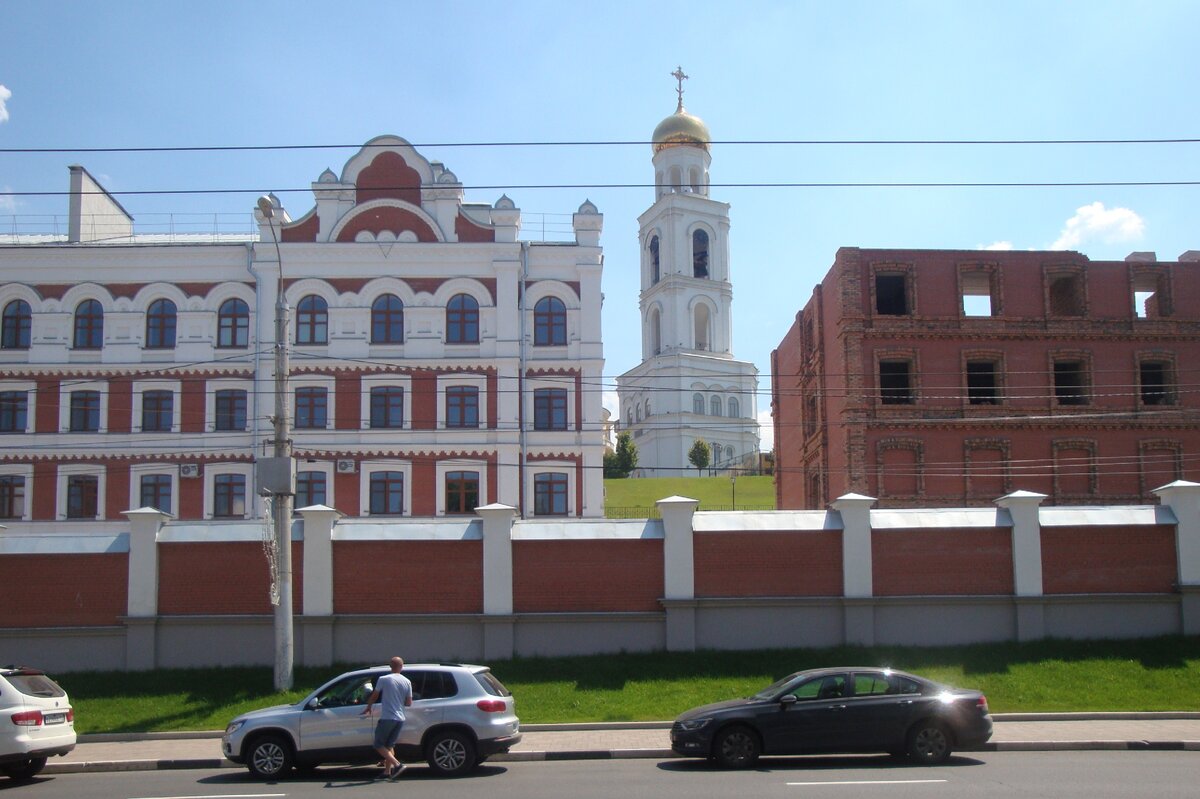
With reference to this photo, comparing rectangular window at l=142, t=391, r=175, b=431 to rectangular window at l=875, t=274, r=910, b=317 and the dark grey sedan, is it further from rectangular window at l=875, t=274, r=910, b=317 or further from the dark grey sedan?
the dark grey sedan

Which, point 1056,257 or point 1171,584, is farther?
point 1056,257

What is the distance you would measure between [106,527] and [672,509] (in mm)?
22882

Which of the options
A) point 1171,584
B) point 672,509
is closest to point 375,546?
point 672,509

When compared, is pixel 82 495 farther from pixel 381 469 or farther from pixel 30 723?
pixel 30 723

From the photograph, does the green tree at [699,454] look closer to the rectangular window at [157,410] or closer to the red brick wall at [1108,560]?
the rectangular window at [157,410]

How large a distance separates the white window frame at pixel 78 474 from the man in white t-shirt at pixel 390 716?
1053 inches

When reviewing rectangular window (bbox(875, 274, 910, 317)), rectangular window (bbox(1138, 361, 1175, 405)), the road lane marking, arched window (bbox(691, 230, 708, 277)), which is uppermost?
arched window (bbox(691, 230, 708, 277))

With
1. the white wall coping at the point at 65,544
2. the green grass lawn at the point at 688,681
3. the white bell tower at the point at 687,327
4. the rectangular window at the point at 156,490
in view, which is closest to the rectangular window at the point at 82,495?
the rectangular window at the point at 156,490

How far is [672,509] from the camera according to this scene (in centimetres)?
2428

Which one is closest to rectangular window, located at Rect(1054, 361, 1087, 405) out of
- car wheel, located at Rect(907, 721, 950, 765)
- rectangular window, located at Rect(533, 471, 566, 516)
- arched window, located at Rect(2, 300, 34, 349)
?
rectangular window, located at Rect(533, 471, 566, 516)

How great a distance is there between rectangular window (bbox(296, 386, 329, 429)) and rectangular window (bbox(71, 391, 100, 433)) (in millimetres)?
6931

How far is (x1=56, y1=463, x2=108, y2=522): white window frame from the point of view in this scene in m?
38.8

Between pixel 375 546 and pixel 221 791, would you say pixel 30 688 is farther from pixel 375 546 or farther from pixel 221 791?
pixel 375 546

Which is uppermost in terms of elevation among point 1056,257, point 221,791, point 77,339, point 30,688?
point 1056,257
